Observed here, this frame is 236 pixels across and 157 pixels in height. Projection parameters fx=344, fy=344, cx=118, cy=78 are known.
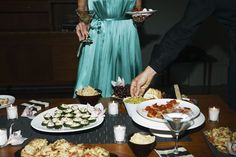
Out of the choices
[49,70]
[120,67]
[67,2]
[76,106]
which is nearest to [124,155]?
[76,106]

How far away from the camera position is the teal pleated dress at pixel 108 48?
282cm

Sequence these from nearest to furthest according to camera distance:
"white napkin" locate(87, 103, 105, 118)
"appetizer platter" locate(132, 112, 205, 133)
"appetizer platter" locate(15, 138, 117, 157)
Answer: "appetizer platter" locate(15, 138, 117, 157), "appetizer platter" locate(132, 112, 205, 133), "white napkin" locate(87, 103, 105, 118)

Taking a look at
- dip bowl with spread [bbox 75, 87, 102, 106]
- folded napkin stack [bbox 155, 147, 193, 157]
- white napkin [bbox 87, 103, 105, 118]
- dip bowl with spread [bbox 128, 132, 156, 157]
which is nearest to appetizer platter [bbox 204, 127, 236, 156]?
folded napkin stack [bbox 155, 147, 193, 157]

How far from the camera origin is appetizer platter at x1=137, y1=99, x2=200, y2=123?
5.78ft

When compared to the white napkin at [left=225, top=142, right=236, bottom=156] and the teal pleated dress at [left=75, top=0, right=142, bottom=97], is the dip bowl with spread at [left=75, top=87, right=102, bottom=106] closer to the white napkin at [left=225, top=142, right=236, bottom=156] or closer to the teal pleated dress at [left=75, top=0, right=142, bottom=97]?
the teal pleated dress at [left=75, top=0, right=142, bottom=97]

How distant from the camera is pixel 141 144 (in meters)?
1.50

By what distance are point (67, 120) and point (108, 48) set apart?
1187mm

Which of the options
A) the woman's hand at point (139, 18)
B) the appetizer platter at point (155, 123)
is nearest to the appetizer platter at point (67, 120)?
the appetizer platter at point (155, 123)

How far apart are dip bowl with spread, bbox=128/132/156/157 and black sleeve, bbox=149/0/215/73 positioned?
682 mm

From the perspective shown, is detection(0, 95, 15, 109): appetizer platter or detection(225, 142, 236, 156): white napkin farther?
detection(0, 95, 15, 109): appetizer platter

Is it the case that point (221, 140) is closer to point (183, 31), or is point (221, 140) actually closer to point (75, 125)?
point (75, 125)

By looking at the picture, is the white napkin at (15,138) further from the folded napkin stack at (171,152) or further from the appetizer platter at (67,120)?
the folded napkin stack at (171,152)

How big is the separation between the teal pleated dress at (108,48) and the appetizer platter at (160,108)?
898 millimetres

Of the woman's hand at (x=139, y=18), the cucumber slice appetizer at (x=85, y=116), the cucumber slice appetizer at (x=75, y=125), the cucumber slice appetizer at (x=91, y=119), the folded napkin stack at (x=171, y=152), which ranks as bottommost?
the folded napkin stack at (x=171, y=152)
